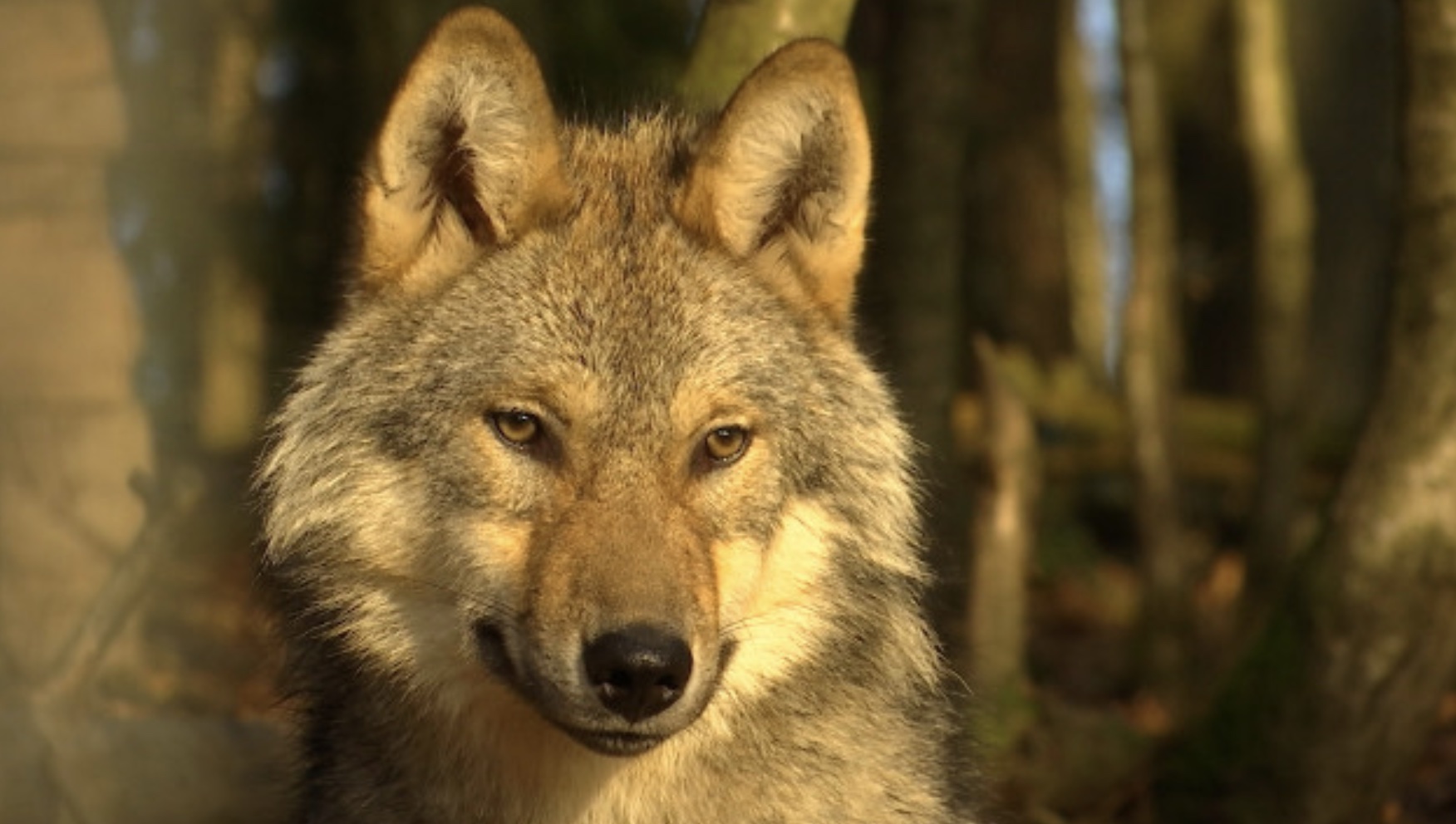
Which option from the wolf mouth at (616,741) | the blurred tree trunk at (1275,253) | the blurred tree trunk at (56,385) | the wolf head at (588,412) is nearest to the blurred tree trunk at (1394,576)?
the wolf head at (588,412)

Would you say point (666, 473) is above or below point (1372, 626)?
below

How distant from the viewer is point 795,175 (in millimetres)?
5379

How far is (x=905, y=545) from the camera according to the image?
209 inches

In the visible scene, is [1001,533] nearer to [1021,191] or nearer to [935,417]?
[935,417]

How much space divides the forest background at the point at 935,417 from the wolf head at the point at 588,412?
47cm

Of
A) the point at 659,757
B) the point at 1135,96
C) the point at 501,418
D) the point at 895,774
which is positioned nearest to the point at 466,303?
the point at 501,418

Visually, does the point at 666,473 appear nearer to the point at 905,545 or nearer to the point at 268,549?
the point at 905,545

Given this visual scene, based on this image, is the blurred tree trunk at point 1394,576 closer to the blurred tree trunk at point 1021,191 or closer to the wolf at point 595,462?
the wolf at point 595,462

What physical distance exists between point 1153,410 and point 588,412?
18.7 ft

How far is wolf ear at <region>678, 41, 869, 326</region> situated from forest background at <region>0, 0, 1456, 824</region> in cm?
68

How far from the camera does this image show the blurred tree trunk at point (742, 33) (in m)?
6.58

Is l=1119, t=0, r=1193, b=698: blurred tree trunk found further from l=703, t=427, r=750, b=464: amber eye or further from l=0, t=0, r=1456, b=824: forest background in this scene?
l=703, t=427, r=750, b=464: amber eye

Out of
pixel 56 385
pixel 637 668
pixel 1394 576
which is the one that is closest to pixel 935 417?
pixel 1394 576

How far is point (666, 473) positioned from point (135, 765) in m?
2.86
